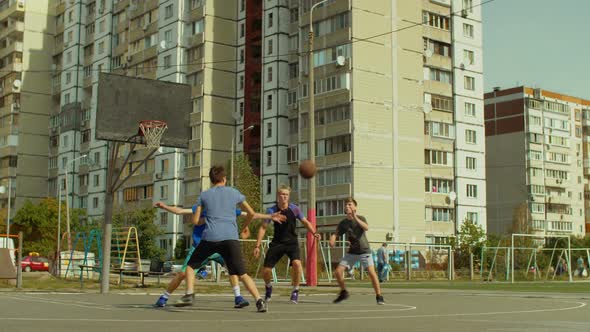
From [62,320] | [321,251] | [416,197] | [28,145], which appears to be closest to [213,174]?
[62,320]

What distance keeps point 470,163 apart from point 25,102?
51.5m

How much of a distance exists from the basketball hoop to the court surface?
241 inches

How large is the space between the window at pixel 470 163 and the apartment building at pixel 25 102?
4921 centimetres

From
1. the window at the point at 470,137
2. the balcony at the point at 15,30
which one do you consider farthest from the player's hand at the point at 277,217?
the balcony at the point at 15,30

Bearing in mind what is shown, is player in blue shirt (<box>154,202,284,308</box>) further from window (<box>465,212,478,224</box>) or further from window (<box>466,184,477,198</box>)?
window (<box>466,184,477,198</box>)

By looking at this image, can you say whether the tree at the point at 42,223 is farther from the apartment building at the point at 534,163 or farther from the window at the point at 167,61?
the apartment building at the point at 534,163

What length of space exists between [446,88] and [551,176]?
41.9 m

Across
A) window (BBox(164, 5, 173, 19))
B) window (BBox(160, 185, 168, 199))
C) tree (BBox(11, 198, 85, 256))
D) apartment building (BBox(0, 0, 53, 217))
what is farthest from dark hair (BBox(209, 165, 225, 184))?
apartment building (BBox(0, 0, 53, 217))

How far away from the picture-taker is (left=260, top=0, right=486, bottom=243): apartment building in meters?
66.6

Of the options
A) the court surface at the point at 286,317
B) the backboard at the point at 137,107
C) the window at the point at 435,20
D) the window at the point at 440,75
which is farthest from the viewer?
the window at the point at 435,20

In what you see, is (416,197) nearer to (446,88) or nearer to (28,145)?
(446,88)

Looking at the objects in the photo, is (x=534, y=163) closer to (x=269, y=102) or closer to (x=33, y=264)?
(x=269, y=102)

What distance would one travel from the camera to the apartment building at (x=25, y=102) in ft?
316

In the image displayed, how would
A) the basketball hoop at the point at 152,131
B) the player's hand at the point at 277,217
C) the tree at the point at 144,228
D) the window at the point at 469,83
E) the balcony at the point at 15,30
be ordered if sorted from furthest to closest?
the balcony at the point at 15,30 < the window at the point at 469,83 < the tree at the point at 144,228 < the basketball hoop at the point at 152,131 < the player's hand at the point at 277,217
